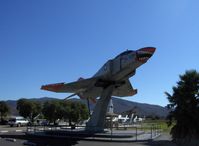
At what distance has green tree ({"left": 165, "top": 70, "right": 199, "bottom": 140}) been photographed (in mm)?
22359

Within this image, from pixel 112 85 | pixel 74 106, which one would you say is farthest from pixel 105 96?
pixel 74 106

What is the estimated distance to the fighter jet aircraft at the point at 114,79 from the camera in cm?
2811

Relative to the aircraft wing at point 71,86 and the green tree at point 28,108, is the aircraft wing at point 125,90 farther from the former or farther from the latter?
the green tree at point 28,108

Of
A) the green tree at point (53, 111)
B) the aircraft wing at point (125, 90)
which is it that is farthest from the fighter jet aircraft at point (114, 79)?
the green tree at point (53, 111)

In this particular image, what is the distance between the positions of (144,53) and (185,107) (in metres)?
6.55

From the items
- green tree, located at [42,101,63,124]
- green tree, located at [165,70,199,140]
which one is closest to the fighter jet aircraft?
green tree, located at [165,70,199,140]

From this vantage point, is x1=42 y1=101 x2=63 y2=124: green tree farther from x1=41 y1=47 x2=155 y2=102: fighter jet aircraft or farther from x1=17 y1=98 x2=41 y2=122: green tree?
x1=41 y1=47 x2=155 y2=102: fighter jet aircraft

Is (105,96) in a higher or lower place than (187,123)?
higher

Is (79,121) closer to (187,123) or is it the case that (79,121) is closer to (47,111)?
(47,111)

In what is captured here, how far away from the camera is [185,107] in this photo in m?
22.7

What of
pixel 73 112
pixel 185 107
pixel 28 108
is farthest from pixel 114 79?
pixel 28 108

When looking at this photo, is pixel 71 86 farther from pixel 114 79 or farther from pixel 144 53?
pixel 144 53

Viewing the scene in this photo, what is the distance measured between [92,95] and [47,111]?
1655 inches

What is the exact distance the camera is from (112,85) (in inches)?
1282
